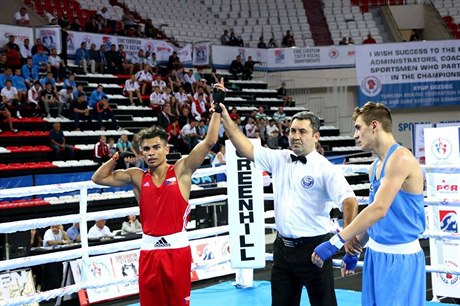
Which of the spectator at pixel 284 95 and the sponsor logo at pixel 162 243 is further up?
Answer: the spectator at pixel 284 95

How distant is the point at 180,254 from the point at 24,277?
3.79 meters

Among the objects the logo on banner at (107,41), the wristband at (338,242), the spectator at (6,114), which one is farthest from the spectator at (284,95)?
the wristband at (338,242)

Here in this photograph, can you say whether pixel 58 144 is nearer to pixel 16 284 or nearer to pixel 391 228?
pixel 16 284

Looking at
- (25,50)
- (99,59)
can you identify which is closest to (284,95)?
(99,59)

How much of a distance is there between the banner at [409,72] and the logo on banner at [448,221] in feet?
A: 54.2

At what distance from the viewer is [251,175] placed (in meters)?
7.68

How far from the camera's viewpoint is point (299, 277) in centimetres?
478

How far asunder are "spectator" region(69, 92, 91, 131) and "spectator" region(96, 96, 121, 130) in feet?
0.88

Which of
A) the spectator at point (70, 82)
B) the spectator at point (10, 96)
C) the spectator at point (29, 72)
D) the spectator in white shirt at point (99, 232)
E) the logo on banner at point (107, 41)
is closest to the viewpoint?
the spectator in white shirt at point (99, 232)

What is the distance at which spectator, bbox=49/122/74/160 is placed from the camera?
15.5 meters

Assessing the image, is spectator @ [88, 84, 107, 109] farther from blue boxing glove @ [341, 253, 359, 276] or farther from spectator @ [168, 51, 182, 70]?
blue boxing glove @ [341, 253, 359, 276]

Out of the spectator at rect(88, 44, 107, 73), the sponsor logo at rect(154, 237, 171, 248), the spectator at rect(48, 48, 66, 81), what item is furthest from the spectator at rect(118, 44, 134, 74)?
the sponsor logo at rect(154, 237, 171, 248)

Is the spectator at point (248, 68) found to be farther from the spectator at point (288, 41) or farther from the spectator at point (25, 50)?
the spectator at point (25, 50)

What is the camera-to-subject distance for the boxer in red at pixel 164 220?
4.92m
